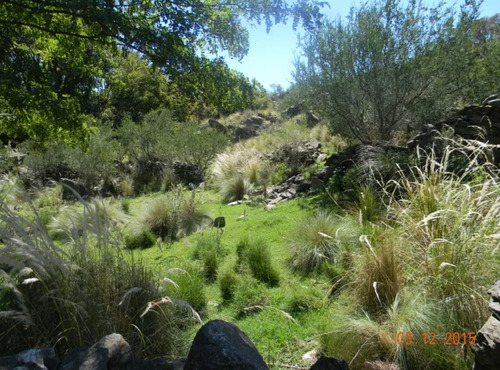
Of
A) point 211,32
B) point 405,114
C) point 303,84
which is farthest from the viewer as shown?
point 303,84

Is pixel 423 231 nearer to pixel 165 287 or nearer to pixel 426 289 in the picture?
pixel 426 289

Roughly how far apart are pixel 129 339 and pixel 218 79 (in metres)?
2.79

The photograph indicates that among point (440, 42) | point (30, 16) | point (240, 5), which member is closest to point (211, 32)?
point (240, 5)

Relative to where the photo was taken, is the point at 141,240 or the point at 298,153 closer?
the point at 141,240

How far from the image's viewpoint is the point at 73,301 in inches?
101

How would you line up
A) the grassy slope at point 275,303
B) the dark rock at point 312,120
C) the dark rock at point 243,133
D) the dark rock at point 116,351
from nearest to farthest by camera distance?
the dark rock at point 116,351
the grassy slope at point 275,303
the dark rock at point 312,120
the dark rock at point 243,133

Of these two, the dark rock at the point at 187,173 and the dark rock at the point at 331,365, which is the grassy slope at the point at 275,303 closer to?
the dark rock at the point at 331,365

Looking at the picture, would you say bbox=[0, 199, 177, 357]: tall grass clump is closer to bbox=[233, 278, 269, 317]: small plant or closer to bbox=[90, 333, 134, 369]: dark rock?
bbox=[90, 333, 134, 369]: dark rock

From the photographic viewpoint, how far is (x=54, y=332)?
2.58m

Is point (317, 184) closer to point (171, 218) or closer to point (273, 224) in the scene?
point (273, 224)

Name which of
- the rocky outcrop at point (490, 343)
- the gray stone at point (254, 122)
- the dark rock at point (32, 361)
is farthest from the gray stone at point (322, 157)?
the gray stone at point (254, 122)

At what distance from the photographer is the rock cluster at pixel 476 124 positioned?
22.0 feet

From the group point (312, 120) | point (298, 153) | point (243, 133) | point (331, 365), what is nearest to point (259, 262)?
point (331, 365)
